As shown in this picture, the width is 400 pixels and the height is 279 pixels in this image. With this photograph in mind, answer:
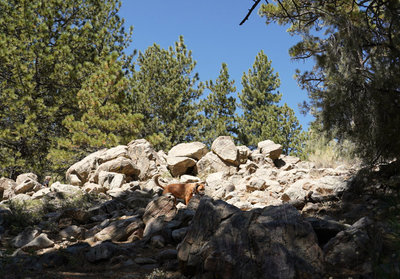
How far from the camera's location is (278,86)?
2736cm

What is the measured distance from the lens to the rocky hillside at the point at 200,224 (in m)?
3.51

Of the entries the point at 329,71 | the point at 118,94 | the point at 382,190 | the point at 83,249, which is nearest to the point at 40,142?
the point at 118,94

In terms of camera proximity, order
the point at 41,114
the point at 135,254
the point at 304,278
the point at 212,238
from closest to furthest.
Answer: the point at 304,278, the point at 212,238, the point at 135,254, the point at 41,114

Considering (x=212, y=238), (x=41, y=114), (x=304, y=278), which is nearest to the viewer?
(x=304, y=278)

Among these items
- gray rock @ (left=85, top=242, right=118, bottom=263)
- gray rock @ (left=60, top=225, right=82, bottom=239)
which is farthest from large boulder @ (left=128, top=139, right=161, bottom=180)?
gray rock @ (left=85, top=242, right=118, bottom=263)

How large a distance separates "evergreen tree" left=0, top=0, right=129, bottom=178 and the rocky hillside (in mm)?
4145

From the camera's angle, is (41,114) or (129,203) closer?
(129,203)

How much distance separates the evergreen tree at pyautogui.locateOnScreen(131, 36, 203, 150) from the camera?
20969 millimetres

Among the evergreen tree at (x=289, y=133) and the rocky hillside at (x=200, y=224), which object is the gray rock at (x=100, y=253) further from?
the evergreen tree at (x=289, y=133)

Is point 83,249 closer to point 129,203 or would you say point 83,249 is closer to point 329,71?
point 129,203

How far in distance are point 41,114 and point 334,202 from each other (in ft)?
44.5

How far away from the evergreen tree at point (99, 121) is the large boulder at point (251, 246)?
11440 millimetres

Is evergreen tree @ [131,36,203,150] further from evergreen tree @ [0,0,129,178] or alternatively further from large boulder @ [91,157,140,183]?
large boulder @ [91,157,140,183]

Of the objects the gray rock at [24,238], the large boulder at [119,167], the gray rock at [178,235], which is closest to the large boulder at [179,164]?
the large boulder at [119,167]
